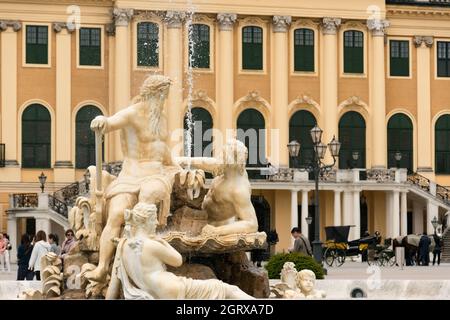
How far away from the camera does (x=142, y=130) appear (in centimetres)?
1556

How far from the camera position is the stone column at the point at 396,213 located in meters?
54.7

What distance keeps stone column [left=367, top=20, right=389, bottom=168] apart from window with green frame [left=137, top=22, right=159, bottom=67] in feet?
29.1

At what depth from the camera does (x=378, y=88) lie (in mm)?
57938

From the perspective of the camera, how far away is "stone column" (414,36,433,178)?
58.6 metres

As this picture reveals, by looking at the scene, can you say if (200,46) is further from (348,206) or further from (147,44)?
(348,206)

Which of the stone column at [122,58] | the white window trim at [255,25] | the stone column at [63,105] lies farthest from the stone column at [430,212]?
the stone column at [63,105]

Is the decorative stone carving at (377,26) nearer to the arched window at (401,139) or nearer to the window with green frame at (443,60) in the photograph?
the window with green frame at (443,60)

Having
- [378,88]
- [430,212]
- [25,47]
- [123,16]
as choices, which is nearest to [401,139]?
[378,88]

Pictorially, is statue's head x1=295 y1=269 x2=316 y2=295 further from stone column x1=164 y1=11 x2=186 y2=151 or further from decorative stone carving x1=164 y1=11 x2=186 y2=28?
decorative stone carving x1=164 y1=11 x2=186 y2=28

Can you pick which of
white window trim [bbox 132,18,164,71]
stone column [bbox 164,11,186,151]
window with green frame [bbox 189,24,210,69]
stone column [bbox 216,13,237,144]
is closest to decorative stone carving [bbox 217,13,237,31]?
stone column [bbox 216,13,237,144]

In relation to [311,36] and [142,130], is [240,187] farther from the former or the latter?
[311,36]

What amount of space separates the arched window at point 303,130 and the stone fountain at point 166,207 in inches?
1629

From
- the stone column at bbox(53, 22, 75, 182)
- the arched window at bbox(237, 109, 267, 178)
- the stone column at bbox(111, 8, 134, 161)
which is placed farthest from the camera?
the arched window at bbox(237, 109, 267, 178)

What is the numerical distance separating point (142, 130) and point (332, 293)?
167 inches
